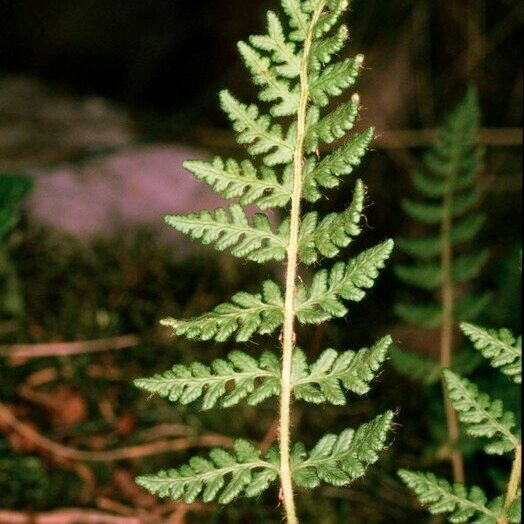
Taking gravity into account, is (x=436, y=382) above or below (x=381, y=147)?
below

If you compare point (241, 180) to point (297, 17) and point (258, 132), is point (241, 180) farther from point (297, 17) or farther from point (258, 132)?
point (297, 17)

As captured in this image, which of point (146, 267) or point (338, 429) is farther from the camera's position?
point (146, 267)

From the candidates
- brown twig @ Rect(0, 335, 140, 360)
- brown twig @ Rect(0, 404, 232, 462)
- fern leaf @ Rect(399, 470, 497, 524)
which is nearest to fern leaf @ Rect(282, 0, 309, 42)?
fern leaf @ Rect(399, 470, 497, 524)

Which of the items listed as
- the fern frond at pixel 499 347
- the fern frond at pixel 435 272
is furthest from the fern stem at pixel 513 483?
the fern frond at pixel 435 272

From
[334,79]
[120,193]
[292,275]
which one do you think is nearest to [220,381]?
[292,275]

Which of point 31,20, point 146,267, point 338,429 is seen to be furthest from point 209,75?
point 338,429

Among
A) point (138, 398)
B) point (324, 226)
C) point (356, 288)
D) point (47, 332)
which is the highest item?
point (324, 226)

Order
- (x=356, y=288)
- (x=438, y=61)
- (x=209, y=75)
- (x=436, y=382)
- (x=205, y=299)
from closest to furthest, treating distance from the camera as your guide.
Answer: (x=356, y=288)
(x=436, y=382)
(x=205, y=299)
(x=438, y=61)
(x=209, y=75)

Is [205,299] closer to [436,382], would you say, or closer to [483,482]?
[436,382]
